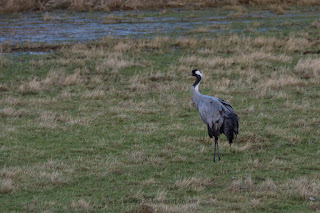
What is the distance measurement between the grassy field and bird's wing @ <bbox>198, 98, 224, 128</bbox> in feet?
2.46

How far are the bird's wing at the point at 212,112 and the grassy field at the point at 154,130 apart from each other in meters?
0.75

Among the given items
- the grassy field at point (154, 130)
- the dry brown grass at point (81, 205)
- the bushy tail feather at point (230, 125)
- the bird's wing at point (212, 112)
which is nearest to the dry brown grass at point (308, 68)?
the grassy field at point (154, 130)

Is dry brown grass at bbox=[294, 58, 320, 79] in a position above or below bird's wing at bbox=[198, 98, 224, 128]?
below

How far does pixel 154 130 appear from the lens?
39.7 feet

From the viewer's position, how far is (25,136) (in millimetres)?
11688

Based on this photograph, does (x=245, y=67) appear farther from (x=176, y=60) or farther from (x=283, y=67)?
(x=176, y=60)

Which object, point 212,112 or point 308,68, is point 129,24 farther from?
point 212,112

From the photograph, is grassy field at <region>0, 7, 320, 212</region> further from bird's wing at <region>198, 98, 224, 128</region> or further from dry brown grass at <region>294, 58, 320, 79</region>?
bird's wing at <region>198, 98, 224, 128</region>

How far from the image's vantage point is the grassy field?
815cm

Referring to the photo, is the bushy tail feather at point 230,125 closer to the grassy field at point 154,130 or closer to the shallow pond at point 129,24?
the grassy field at point 154,130

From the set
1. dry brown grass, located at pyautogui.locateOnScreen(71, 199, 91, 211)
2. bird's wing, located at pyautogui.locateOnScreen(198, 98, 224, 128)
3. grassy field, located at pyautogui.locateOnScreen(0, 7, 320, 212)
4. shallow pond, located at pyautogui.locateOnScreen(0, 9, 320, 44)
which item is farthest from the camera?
shallow pond, located at pyautogui.locateOnScreen(0, 9, 320, 44)

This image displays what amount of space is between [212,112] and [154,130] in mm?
2458

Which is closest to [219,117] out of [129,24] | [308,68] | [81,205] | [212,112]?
[212,112]

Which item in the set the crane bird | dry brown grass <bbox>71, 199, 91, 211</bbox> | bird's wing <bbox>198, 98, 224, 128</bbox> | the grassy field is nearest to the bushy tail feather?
the crane bird
